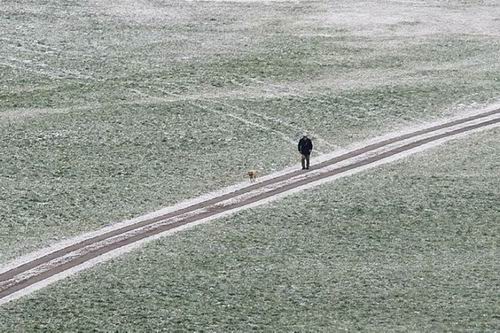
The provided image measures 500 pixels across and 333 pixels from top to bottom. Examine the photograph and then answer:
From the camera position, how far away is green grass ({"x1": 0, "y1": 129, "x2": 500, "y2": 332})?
3450 centimetres

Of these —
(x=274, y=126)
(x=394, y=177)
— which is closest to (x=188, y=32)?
(x=274, y=126)

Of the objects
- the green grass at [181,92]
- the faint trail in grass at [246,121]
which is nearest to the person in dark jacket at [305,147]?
the green grass at [181,92]

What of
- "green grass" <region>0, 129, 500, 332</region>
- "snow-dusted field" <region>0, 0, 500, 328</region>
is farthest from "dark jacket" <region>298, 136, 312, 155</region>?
"green grass" <region>0, 129, 500, 332</region>

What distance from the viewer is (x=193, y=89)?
202ft

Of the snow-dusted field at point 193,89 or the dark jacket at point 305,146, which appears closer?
the snow-dusted field at point 193,89

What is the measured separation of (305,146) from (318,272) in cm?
1128

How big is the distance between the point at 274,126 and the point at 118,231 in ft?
51.3

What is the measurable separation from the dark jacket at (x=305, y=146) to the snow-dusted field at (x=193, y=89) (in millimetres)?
1443

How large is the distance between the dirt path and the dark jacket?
885 mm

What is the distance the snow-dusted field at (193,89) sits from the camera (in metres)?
47.3

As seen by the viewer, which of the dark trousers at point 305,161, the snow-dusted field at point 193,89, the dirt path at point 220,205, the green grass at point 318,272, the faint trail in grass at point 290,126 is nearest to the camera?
the green grass at point 318,272

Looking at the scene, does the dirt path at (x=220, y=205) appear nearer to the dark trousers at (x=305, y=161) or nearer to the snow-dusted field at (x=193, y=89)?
the dark trousers at (x=305, y=161)

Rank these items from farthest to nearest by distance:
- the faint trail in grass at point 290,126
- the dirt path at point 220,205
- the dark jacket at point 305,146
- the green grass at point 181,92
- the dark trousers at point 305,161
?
the faint trail in grass at point 290,126 → the dark trousers at point 305,161 → the dark jacket at point 305,146 → the green grass at point 181,92 → the dirt path at point 220,205

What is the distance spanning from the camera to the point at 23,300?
35375mm
